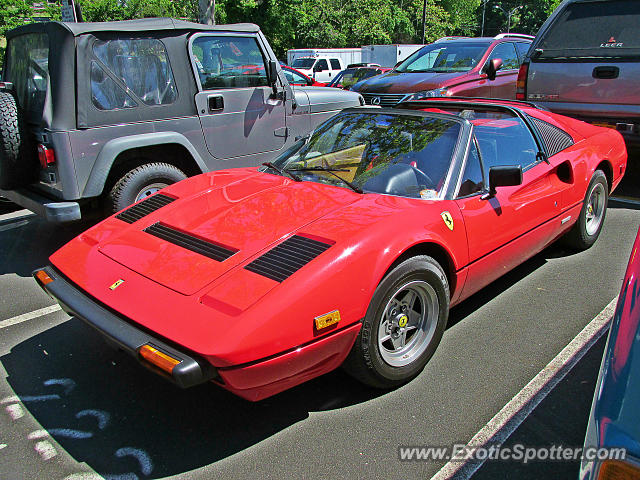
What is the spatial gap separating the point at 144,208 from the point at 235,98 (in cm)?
237

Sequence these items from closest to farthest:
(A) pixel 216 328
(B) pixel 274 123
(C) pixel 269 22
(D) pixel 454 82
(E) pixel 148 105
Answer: (A) pixel 216 328 < (E) pixel 148 105 < (B) pixel 274 123 < (D) pixel 454 82 < (C) pixel 269 22

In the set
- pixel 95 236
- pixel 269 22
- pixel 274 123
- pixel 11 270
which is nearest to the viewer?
pixel 95 236

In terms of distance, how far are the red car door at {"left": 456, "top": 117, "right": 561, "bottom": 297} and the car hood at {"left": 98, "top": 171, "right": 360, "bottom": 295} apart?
0.77m

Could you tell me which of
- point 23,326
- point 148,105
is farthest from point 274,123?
point 23,326

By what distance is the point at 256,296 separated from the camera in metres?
2.27

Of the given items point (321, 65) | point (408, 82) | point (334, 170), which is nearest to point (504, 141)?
point (334, 170)

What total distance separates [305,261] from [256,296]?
29cm

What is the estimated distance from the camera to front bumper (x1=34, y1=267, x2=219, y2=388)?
2.06 m

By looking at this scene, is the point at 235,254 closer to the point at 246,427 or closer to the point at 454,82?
the point at 246,427

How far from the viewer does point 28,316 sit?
11.9 feet

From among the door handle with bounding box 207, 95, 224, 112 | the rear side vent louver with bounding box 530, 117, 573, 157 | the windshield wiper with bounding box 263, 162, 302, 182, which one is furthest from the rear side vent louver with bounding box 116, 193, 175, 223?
the rear side vent louver with bounding box 530, 117, 573, 157

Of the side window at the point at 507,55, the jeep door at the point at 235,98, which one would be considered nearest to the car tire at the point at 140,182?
the jeep door at the point at 235,98

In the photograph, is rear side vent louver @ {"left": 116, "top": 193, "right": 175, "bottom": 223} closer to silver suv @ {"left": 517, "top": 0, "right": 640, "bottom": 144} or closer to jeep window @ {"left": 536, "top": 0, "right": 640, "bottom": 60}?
silver suv @ {"left": 517, "top": 0, "right": 640, "bottom": 144}

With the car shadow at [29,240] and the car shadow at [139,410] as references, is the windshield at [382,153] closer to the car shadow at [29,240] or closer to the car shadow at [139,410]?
the car shadow at [139,410]
